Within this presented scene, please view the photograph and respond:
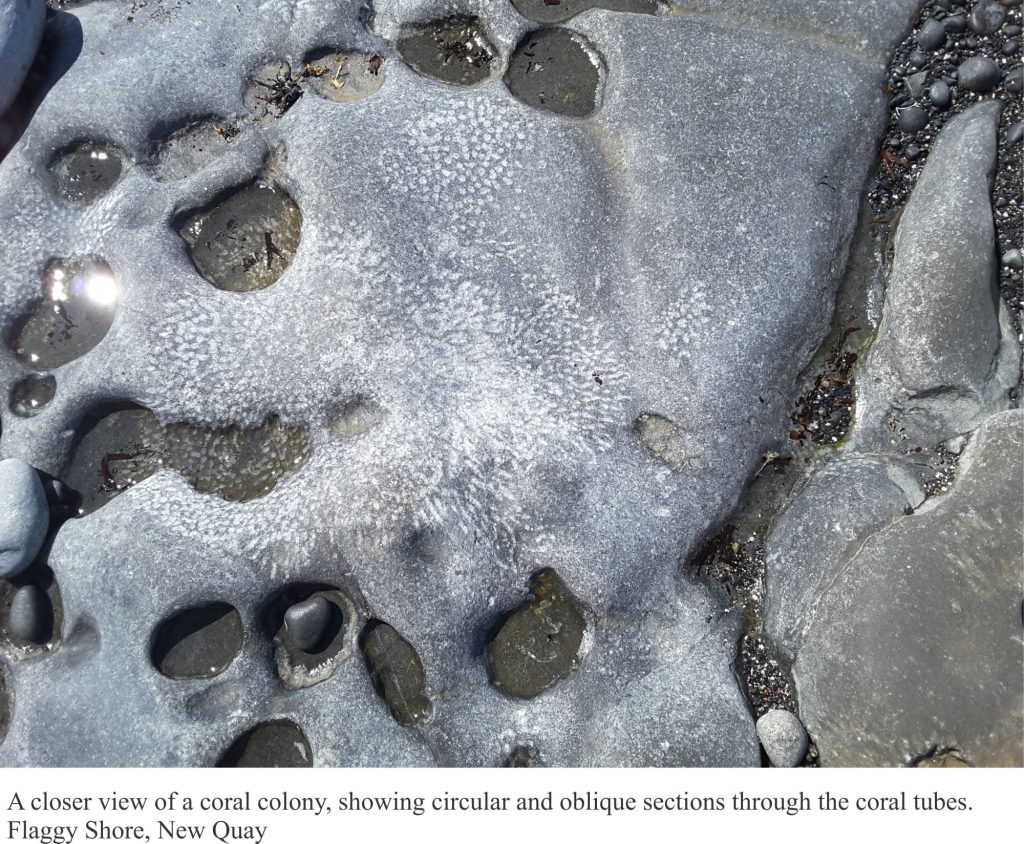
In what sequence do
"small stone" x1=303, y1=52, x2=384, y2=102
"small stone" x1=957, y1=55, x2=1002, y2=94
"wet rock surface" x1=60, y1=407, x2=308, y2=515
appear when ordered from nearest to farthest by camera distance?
1. "wet rock surface" x1=60, y1=407, x2=308, y2=515
2. "small stone" x1=957, y1=55, x2=1002, y2=94
3. "small stone" x1=303, y1=52, x2=384, y2=102

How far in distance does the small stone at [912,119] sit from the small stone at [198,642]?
16.6ft

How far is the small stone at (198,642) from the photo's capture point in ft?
13.4

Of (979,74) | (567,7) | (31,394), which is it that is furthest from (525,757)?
(979,74)

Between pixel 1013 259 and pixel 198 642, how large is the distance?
536 cm

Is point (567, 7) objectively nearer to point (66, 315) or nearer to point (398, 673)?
point (66, 315)

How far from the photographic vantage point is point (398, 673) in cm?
410

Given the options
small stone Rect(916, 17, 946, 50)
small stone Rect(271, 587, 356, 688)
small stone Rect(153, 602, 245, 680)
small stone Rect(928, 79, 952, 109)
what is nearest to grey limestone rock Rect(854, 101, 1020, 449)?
small stone Rect(928, 79, 952, 109)

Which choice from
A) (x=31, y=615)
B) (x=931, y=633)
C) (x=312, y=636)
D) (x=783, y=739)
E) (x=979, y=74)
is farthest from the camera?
(x=979, y=74)

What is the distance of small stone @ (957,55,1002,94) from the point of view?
441cm

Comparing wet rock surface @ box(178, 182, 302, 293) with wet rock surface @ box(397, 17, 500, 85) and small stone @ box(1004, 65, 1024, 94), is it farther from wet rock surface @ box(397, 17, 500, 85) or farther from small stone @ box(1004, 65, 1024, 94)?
small stone @ box(1004, 65, 1024, 94)

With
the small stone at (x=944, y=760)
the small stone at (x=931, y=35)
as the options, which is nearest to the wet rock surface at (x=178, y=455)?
the small stone at (x=944, y=760)

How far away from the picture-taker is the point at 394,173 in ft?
13.9

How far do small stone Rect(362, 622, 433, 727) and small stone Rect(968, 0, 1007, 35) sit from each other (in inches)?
205

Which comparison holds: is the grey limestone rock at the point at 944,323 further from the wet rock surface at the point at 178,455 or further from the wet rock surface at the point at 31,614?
the wet rock surface at the point at 31,614
